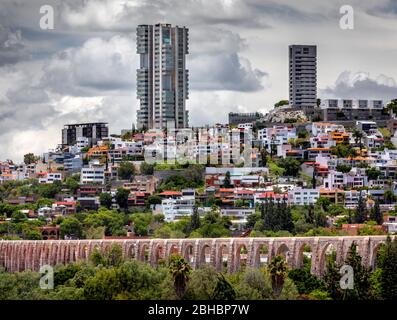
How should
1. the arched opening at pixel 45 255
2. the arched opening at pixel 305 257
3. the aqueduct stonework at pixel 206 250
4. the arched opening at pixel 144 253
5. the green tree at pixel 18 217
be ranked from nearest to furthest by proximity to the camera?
the aqueduct stonework at pixel 206 250
the arched opening at pixel 305 257
the arched opening at pixel 144 253
the arched opening at pixel 45 255
the green tree at pixel 18 217

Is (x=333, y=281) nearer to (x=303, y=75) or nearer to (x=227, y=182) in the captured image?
(x=227, y=182)

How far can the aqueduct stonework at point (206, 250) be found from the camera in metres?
52.9

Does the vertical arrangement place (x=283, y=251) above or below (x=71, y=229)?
above

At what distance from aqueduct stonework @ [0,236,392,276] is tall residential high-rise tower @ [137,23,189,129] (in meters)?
46.5

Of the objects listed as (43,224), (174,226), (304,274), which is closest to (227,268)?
(304,274)

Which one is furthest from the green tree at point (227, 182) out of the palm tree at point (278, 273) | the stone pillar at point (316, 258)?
the palm tree at point (278, 273)

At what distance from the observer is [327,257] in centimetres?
5431

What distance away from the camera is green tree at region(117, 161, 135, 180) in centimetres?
9681

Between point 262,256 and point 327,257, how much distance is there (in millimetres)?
6029

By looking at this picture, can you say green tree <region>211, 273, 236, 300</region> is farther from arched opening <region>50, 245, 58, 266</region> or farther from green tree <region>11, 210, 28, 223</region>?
green tree <region>11, 210, 28, 223</region>

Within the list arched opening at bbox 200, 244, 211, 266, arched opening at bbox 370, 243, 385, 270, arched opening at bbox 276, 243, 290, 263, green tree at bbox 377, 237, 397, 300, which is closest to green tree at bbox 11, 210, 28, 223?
arched opening at bbox 200, 244, 211, 266

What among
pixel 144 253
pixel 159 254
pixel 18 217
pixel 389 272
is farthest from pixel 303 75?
pixel 389 272

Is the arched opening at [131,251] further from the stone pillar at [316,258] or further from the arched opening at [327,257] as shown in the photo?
the stone pillar at [316,258]
